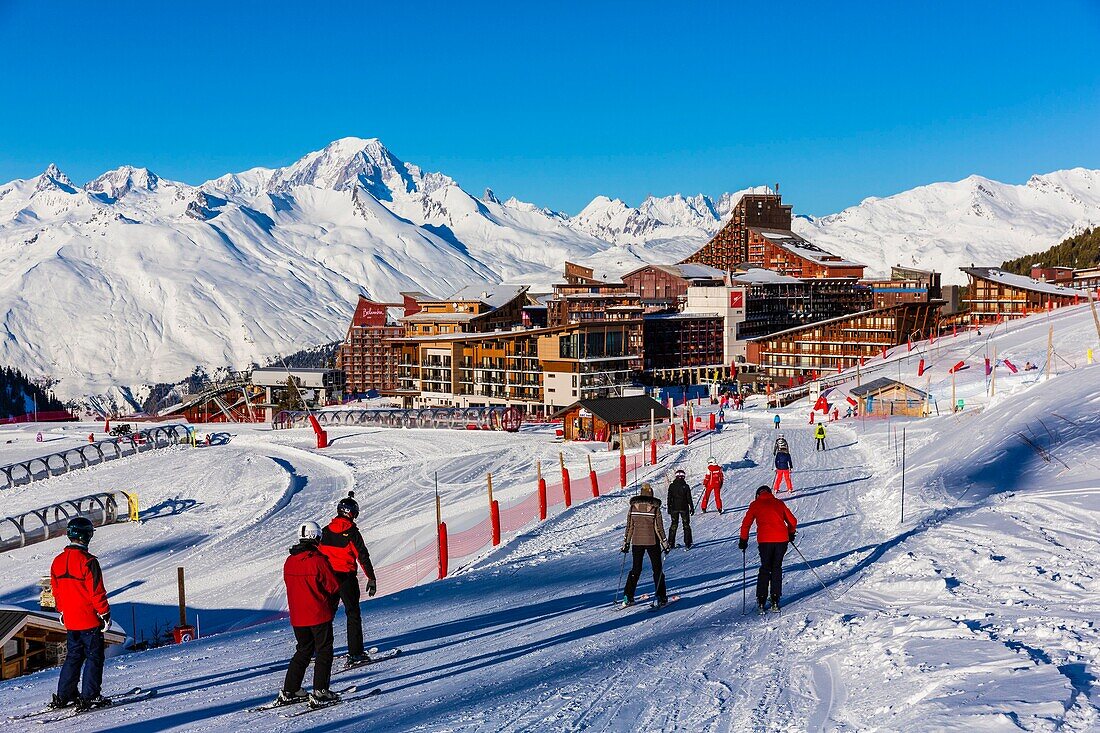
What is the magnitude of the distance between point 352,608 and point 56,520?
1199 inches

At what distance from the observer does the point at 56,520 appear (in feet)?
116

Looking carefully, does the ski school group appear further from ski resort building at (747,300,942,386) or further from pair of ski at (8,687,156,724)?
ski resort building at (747,300,942,386)

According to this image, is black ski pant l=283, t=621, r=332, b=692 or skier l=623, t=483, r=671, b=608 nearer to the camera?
black ski pant l=283, t=621, r=332, b=692

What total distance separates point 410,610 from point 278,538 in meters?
17.5

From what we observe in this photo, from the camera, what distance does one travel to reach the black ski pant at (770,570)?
36.4ft

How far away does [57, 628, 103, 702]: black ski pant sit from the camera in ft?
28.7

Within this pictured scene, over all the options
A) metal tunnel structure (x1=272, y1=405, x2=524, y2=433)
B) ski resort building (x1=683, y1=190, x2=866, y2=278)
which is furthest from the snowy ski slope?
ski resort building (x1=683, y1=190, x2=866, y2=278)

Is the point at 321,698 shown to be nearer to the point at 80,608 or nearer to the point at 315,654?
the point at 315,654

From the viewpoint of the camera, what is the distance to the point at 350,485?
3950cm

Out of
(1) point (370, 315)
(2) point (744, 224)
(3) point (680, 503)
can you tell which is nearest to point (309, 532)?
(3) point (680, 503)

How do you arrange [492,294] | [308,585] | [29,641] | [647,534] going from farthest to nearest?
1. [492,294]
2. [29,641]
3. [647,534]
4. [308,585]

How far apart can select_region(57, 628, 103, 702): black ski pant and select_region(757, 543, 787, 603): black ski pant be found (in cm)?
702

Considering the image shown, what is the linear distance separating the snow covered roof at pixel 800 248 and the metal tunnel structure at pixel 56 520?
92.8m

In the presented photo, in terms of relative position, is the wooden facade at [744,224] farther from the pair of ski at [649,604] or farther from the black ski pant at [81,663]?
the black ski pant at [81,663]
